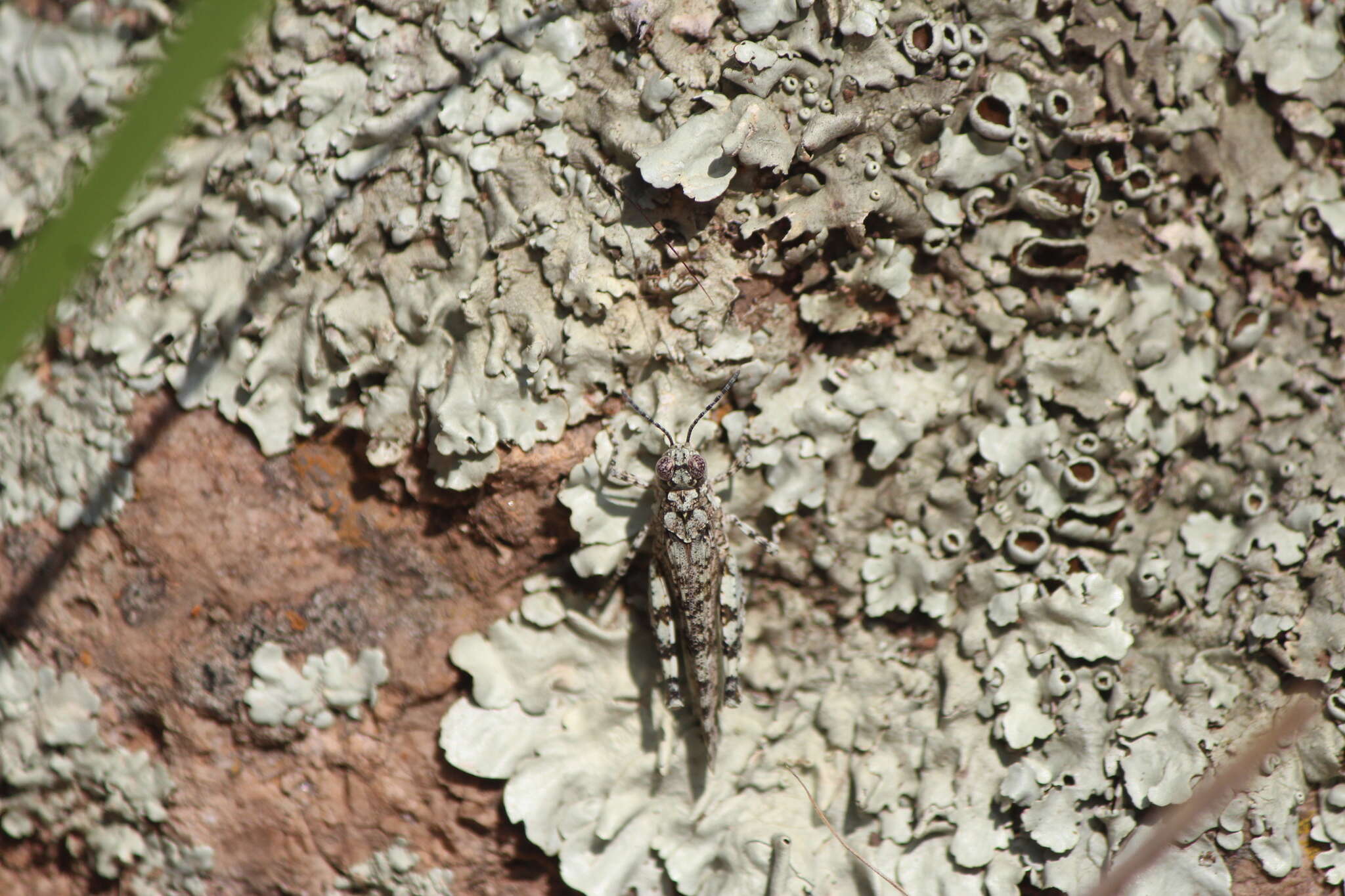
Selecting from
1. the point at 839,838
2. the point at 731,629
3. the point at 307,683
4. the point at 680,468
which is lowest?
the point at 839,838

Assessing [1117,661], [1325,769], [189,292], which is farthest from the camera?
[189,292]

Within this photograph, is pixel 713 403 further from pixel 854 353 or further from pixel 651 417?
pixel 854 353

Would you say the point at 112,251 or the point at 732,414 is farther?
the point at 112,251

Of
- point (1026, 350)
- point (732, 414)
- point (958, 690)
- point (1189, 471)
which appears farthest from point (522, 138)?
point (1189, 471)

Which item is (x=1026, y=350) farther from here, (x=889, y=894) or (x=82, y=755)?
(x=82, y=755)

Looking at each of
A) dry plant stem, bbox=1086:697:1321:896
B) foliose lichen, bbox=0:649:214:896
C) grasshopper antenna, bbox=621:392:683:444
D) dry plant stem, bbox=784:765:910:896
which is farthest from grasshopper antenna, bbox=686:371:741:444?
foliose lichen, bbox=0:649:214:896

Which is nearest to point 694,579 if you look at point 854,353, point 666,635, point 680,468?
point 666,635

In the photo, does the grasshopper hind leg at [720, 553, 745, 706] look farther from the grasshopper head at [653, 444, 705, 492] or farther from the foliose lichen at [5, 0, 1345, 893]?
the grasshopper head at [653, 444, 705, 492]
